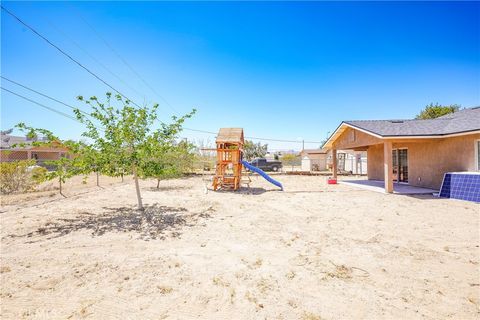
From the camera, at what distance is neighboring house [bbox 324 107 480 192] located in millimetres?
10752

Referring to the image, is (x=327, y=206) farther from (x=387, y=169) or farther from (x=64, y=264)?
(x=64, y=264)

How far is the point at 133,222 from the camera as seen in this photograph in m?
6.96

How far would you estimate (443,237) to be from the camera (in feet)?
18.1

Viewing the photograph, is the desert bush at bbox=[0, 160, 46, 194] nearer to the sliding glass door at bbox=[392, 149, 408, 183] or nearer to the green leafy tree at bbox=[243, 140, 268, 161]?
the sliding glass door at bbox=[392, 149, 408, 183]

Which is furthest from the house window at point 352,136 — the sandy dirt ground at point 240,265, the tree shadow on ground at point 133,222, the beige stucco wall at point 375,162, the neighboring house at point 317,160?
the neighboring house at point 317,160

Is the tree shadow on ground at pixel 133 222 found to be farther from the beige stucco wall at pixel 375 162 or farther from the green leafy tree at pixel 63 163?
the beige stucco wall at pixel 375 162

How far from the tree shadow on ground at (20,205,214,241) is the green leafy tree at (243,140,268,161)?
34679 millimetres

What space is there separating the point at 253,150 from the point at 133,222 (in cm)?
3788

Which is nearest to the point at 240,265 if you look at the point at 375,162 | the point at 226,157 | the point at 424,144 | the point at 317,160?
the point at 226,157

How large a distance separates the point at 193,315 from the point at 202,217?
4819mm

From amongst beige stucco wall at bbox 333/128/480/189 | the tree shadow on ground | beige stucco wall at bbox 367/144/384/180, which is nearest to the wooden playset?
the tree shadow on ground

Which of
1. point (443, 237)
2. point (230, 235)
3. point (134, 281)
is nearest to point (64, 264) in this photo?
point (134, 281)

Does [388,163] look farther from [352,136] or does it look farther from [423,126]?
[352,136]

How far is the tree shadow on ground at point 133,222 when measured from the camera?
598 centimetres
